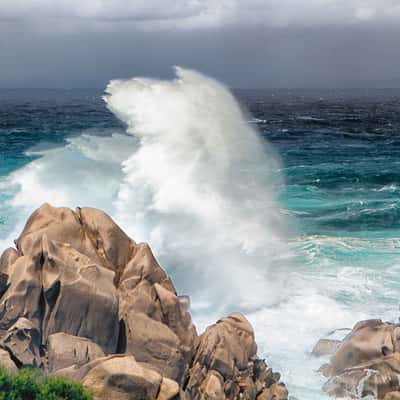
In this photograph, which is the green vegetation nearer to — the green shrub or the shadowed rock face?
the green shrub

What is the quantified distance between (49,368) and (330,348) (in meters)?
12.5

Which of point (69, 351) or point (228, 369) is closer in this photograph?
point (69, 351)

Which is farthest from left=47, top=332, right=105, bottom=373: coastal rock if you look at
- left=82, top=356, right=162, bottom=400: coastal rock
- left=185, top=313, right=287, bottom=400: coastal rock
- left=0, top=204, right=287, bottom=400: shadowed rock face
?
left=185, top=313, right=287, bottom=400: coastal rock

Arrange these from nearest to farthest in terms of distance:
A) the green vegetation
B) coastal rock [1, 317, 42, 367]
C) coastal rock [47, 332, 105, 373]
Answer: the green vegetation → coastal rock [1, 317, 42, 367] → coastal rock [47, 332, 105, 373]

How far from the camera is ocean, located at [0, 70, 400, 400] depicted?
3256 cm

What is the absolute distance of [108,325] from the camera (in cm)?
2098

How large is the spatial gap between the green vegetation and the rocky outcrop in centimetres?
1116

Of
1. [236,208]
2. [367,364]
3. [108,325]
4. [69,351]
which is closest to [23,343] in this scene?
[69,351]

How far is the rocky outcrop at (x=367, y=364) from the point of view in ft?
78.0

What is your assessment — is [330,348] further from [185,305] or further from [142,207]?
[142,207]

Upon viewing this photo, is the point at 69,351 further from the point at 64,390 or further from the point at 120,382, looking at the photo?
the point at 64,390

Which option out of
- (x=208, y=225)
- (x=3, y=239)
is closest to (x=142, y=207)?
(x=208, y=225)

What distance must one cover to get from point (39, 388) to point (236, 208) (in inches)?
1356

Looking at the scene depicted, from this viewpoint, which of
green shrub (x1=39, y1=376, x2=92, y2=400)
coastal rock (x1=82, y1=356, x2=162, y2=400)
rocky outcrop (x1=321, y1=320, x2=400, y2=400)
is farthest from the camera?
rocky outcrop (x1=321, y1=320, x2=400, y2=400)
